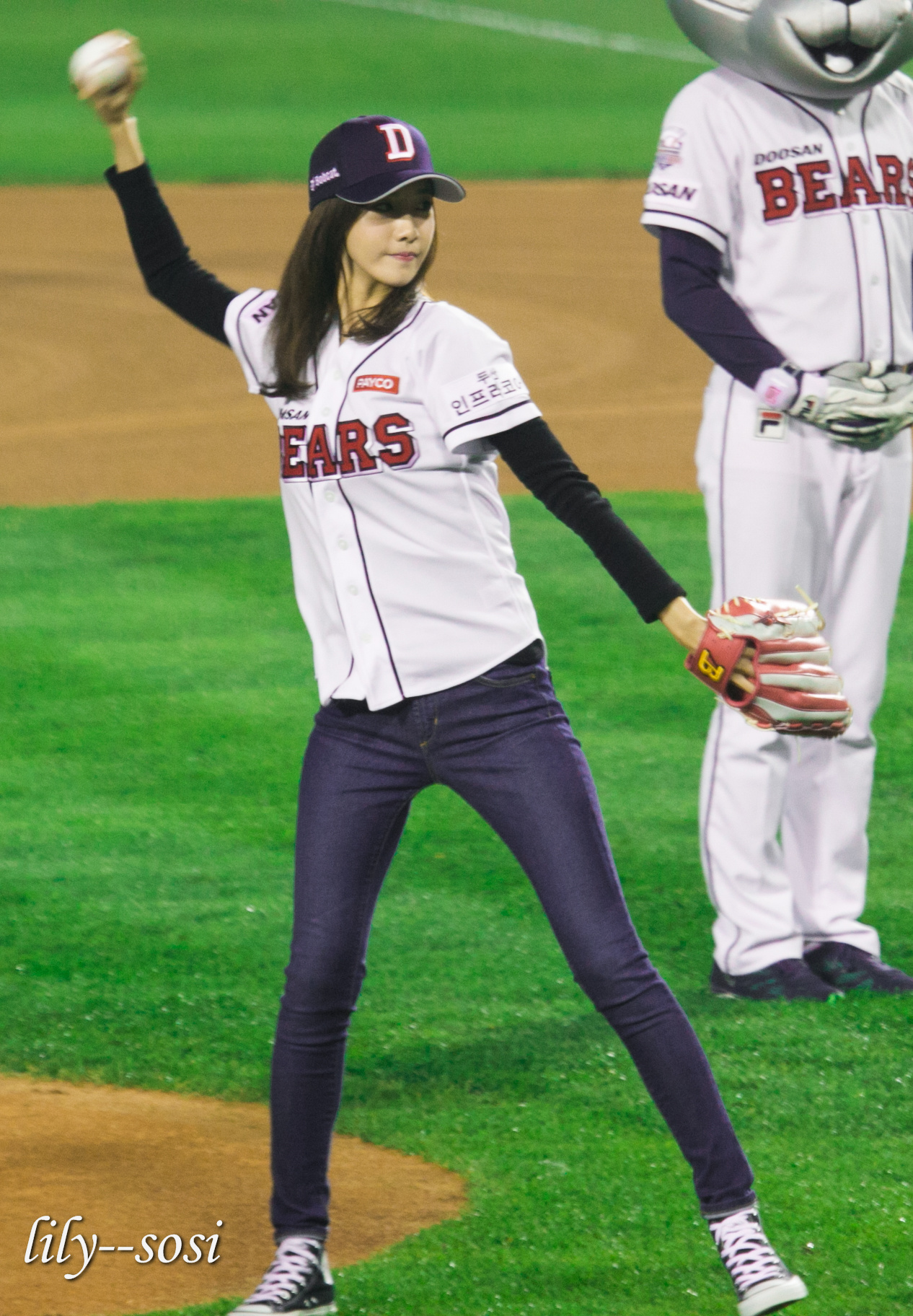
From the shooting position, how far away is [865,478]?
480 cm

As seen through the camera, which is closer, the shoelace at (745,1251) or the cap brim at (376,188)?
the shoelace at (745,1251)

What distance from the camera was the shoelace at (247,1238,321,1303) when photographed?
131 inches

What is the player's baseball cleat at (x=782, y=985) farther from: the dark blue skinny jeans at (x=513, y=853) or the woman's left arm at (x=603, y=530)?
the woman's left arm at (x=603, y=530)

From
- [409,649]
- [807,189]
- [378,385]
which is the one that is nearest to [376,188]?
[378,385]

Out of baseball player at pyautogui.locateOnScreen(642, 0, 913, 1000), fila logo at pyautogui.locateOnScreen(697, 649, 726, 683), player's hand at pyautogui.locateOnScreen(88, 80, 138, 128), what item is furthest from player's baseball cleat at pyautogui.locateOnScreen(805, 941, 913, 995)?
player's hand at pyautogui.locateOnScreen(88, 80, 138, 128)

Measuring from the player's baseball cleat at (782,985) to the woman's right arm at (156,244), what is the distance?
2157 millimetres

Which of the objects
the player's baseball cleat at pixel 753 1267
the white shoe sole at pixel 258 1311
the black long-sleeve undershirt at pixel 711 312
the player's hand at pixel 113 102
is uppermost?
the player's hand at pixel 113 102

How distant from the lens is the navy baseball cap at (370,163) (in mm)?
3342

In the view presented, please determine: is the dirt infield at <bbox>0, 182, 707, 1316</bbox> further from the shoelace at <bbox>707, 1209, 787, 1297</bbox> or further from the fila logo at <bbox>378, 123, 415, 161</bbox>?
the fila logo at <bbox>378, 123, 415, 161</bbox>

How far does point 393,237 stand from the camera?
11.0 ft

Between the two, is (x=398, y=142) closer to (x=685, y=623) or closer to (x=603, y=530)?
(x=603, y=530)

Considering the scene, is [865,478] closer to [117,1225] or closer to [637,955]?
[637,955]

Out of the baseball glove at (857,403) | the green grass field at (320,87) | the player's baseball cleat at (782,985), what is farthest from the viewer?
the green grass field at (320,87)

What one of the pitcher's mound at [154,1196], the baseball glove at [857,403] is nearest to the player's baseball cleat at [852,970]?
the baseball glove at [857,403]
